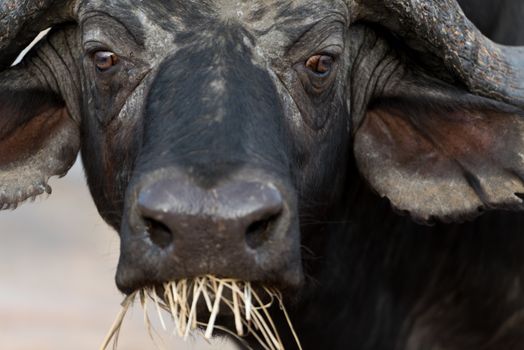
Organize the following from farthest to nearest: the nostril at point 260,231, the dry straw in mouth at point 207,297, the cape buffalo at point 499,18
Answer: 1. the cape buffalo at point 499,18
2. the dry straw in mouth at point 207,297
3. the nostril at point 260,231

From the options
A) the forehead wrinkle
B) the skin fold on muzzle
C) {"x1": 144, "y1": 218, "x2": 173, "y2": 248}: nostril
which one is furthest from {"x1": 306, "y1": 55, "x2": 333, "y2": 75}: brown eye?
{"x1": 144, "y1": 218, "x2": 173, "y2": 248}: nostril

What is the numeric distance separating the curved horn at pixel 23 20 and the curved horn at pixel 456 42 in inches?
45.3

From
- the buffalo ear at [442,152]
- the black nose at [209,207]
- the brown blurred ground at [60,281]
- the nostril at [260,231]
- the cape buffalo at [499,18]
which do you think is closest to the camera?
the black nose at [209,207]

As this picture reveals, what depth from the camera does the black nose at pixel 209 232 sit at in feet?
16.0

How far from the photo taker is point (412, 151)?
612 centimetres

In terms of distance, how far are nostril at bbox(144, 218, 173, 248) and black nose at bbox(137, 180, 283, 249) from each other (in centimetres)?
6

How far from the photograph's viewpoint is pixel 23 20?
5.81 meters

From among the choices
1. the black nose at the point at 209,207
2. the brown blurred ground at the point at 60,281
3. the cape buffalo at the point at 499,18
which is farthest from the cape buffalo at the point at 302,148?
the brown blurred ground at the point at 60,281

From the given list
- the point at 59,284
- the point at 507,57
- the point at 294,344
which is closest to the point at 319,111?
the point at 507,57

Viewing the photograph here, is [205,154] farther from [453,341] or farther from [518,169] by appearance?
[453,341]

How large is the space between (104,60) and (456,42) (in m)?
1.29

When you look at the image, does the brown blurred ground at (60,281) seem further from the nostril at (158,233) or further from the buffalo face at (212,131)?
the nostril at (158,233)

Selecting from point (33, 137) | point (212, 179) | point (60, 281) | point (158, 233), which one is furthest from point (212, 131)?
point (60, 281)

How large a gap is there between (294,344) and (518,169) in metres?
1.28
